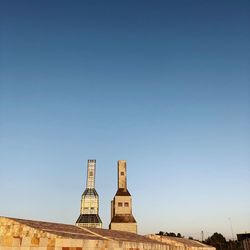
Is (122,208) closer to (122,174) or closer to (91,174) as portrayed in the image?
(122,174)

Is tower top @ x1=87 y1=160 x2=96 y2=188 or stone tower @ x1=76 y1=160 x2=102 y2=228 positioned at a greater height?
tower top @ x1=87 y1=160 x2=96 y2=188

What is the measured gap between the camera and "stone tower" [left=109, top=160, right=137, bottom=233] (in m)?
59.5

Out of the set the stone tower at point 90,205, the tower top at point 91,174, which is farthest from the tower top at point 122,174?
the tower top at point 91,174

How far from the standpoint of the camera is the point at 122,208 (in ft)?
208

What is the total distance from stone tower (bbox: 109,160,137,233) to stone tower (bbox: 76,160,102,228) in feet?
35.2

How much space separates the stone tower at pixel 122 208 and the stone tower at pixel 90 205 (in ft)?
35.2

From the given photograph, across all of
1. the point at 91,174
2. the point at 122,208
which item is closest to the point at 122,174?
the point at 122,208

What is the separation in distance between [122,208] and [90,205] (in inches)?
683

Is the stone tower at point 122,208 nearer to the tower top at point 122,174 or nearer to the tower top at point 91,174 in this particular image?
the tower top at point 122,174

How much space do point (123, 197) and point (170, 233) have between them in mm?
57819

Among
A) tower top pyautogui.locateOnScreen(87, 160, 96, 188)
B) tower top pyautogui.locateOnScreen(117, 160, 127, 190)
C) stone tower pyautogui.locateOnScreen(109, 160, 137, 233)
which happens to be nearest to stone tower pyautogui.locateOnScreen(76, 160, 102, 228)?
tower top pyautogui.locateOnScreen(87, 160, 96, 188)

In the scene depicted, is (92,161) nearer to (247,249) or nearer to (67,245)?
(247,249)

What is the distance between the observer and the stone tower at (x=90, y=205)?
72000 mm

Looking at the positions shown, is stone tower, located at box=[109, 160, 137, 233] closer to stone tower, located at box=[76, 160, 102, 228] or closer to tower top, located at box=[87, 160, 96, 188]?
stone tower, located at box=[76, 160, 102, 228]
